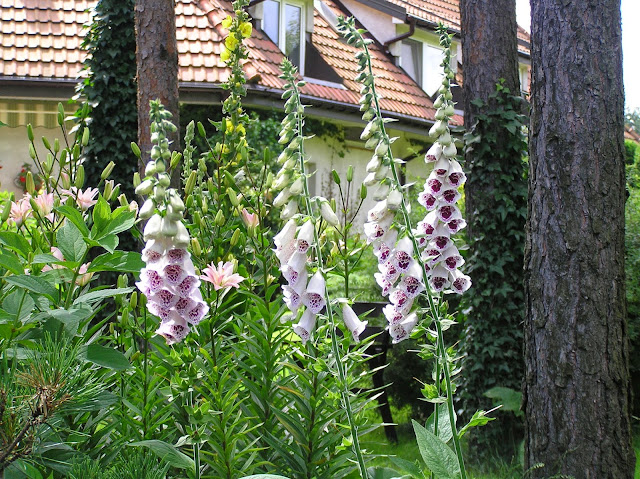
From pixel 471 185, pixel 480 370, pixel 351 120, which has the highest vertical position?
pixel 351 120

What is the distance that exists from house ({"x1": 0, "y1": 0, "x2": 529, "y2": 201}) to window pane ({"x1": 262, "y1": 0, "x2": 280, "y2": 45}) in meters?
0.02

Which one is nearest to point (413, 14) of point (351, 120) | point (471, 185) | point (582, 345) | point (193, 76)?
point (351, 120)

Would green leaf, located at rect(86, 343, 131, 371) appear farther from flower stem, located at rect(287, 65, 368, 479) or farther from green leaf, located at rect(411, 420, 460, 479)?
green leaf, located at rect(411, 420, 460, 479)

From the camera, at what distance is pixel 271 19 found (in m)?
13.9

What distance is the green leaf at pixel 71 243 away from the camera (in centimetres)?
197

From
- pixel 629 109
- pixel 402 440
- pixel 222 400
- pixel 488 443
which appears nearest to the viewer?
pixel 222 400

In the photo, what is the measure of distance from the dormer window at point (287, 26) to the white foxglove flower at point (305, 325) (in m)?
12.2

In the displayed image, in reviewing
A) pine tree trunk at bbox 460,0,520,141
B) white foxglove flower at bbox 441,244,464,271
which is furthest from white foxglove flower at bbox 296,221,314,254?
pine tree trunk at bbox 460,0,520,141

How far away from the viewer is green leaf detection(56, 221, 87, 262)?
1.97 m

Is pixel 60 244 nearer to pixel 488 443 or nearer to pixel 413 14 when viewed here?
pixel 488 443

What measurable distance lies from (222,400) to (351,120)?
12.1 meters

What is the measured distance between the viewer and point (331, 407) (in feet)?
7.86

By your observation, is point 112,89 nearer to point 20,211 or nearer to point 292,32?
point 292,32

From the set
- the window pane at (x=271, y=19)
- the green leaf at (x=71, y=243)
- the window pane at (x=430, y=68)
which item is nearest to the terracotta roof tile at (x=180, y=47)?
the window pane at (x=271, y=19)
